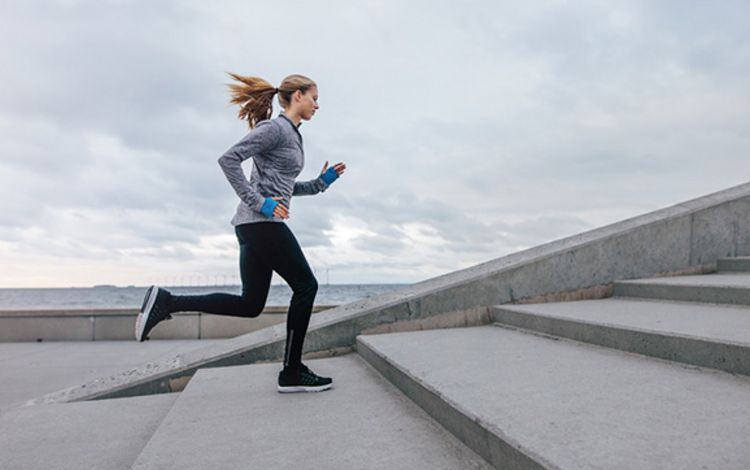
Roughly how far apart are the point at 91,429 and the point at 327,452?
1.79 m

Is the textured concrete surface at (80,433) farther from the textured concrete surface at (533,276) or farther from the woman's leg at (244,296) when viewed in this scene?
the woman's leg at (244,296)

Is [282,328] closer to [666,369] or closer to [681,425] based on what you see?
[666,369]

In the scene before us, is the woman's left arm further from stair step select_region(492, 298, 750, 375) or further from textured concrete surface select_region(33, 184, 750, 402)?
stair step select_region(492, 298, 750, 375)

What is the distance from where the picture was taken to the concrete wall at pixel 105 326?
8.80 m

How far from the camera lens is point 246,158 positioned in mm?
3018

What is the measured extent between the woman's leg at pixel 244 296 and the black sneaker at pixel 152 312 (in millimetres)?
52

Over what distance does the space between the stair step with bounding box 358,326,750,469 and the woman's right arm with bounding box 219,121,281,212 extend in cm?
132

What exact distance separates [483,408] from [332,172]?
215 cm

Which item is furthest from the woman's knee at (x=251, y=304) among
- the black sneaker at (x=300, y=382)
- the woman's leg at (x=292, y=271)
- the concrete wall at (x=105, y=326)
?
the concrete wall at (x=105, y=326)

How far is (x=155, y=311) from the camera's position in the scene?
11.2ft

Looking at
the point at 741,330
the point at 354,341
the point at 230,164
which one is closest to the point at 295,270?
the point at 230,164

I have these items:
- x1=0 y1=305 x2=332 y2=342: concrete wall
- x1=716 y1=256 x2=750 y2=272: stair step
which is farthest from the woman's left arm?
x1=0 y1=305 x2=332 y2=342: concrete wall

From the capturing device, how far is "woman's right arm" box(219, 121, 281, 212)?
9.68ft

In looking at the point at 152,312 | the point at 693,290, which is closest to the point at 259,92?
the point at 152,312
